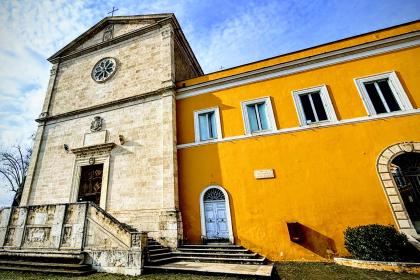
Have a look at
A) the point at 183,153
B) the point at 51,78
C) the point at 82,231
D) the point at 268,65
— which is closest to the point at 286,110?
the point at 268,65

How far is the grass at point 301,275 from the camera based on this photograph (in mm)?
5660

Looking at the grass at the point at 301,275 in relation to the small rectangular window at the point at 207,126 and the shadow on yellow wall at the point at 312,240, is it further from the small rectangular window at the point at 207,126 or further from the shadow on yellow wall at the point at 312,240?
the small rectangular window at the point at 207,126

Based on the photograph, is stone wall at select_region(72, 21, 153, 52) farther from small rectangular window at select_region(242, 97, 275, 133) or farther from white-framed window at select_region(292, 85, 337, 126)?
white-framed window at select_region(292, 85, 337, 126)

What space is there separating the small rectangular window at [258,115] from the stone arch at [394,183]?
4.28 m

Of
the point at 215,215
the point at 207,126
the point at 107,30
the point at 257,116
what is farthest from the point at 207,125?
the point at 107,30

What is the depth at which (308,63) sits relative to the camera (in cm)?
1035

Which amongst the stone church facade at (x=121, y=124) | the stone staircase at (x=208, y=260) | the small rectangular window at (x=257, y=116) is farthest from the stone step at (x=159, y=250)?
the small rectangular window at (x=257, y=116)

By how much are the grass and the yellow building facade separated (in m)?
1.18

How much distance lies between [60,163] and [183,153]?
7.57 meters

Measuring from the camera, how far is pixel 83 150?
1223cm

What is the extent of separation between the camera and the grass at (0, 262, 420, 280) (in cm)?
566

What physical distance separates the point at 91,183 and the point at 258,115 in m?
9.45

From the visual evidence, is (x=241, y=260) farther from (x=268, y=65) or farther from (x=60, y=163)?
(x=60, y=163)

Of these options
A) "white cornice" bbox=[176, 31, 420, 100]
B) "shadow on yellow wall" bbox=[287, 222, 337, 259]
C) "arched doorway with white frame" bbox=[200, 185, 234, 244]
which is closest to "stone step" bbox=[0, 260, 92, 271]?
"arched doorway with white frame" bbox=[200, 185, 234, 244]
